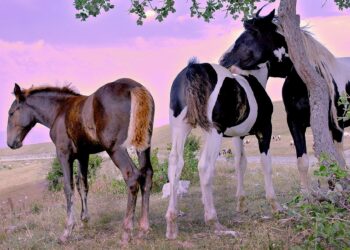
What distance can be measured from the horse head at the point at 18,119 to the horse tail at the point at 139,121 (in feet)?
8.55

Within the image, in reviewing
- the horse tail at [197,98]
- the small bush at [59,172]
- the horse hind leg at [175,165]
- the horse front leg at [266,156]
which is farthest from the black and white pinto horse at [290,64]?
the small bush at [59,172]

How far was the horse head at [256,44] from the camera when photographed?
27.7 ft

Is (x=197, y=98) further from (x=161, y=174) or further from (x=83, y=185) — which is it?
(x=161, y=174)

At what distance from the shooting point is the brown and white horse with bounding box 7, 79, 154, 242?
7.32 meters

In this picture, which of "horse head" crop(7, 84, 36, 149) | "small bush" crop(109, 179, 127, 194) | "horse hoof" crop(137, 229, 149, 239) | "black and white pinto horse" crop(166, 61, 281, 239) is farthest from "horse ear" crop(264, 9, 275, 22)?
"small bush" crop(109, 179, 127, 194)

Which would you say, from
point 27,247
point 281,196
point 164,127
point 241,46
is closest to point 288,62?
→ point 241,46

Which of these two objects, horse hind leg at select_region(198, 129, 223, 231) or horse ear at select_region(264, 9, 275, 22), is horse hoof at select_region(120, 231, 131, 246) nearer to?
horse hind leg at select_region(198, 129, 223, 231)

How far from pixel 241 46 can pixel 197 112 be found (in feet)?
6.40

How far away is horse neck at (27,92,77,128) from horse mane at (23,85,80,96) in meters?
0.06

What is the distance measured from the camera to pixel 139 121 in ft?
23.9

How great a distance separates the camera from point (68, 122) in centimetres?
823

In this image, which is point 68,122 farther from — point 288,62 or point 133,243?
point 288,62

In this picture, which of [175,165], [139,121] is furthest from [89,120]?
[175,165]

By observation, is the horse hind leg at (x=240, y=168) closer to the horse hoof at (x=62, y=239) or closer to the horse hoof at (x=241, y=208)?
the horse hoof at (x=241, y=208)
